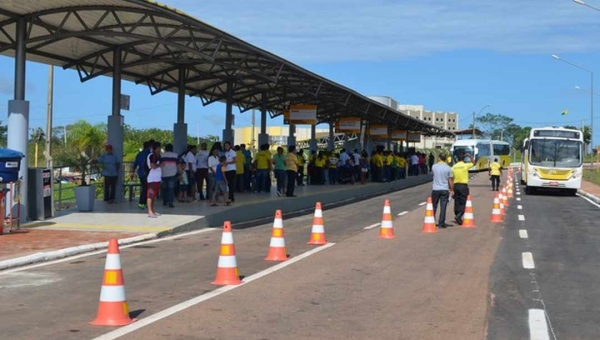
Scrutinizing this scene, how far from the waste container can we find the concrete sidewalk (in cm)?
36

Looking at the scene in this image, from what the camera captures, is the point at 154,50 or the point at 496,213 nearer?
the point at 496,213

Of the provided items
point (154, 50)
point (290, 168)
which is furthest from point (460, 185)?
point (154, 50)

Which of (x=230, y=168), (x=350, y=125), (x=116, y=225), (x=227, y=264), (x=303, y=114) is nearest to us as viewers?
(x=227, y=264)

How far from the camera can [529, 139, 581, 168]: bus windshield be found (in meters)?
34.8

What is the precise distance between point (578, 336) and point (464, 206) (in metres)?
12.3

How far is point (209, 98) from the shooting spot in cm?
3300

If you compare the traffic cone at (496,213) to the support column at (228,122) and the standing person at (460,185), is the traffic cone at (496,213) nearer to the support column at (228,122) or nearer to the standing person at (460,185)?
the standing person at (460,185)

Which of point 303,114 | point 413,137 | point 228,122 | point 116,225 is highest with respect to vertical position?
point 413,137

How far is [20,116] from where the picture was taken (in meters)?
17.3

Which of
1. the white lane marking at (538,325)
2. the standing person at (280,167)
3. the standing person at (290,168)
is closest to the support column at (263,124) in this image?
the standing person at (280,167)

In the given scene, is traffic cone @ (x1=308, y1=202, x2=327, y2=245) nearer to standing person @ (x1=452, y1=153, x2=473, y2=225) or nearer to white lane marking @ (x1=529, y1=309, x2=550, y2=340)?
standing person @ (x1=452, y1=153, x2=473, y2=225)

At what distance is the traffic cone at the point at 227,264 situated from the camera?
10.0 m

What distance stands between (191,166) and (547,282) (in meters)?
13.8

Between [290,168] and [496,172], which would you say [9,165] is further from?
[496,172]
